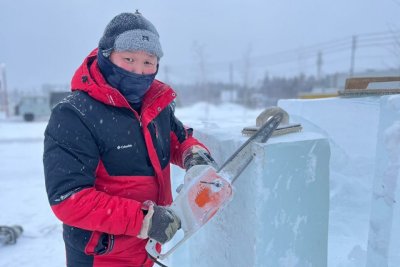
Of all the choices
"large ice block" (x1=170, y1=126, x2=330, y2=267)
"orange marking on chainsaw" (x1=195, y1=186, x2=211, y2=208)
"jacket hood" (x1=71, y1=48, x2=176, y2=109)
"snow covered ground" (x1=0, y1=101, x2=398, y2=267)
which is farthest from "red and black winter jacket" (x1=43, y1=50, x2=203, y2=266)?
"snow covered ground" (x1=0, y1=101, x2=398, y2=267)

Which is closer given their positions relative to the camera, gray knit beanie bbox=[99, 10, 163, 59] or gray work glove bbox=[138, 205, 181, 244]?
gray work glove bbox=[138, 205, 181, 244]

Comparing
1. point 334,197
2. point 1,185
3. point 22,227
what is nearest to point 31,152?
point 1,185

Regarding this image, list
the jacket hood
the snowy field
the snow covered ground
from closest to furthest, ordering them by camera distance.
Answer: the jacket hood
the snow covered ground
the snowy field

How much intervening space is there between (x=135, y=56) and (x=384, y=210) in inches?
55.5

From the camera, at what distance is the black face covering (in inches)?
58.8

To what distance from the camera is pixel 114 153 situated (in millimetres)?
1493

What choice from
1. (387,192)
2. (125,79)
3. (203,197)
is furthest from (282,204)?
(125,79)

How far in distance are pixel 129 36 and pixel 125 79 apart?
19cm

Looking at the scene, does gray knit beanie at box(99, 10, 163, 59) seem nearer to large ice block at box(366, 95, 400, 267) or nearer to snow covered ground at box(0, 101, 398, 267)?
snow covered ground at box(0, 101, 398, 267)

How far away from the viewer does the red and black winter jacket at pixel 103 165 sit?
1325mm

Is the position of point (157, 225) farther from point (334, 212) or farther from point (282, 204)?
point (334, 212)

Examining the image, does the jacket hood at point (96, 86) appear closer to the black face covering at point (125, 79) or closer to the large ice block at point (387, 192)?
the black face covering at point (125, 79)

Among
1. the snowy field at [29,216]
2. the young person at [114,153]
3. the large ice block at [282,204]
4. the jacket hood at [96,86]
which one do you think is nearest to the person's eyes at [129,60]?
the young person at [114,153]

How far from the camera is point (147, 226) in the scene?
135 centimetres
